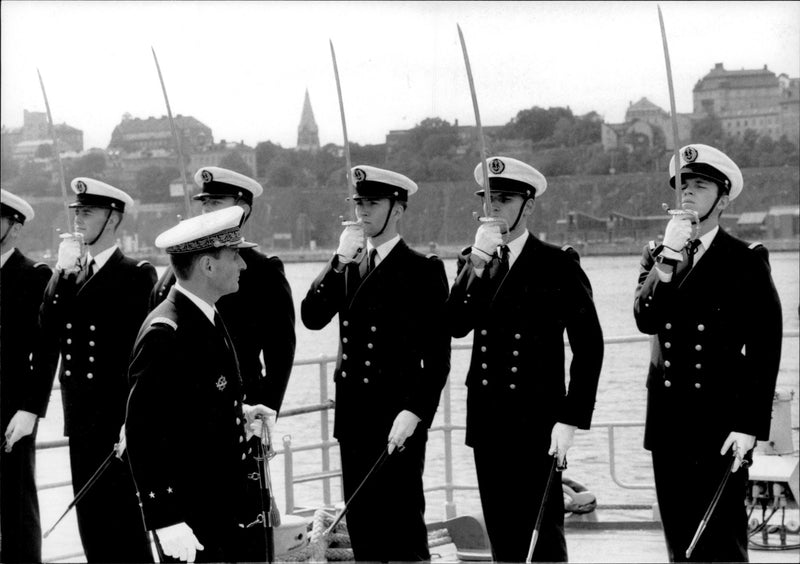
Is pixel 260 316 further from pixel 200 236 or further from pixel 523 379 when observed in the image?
pixel 200 236

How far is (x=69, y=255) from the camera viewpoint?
17.5 feet

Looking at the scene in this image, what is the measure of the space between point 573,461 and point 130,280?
1687 centimetres

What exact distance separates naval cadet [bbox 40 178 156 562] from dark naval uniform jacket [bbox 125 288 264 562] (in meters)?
1.65

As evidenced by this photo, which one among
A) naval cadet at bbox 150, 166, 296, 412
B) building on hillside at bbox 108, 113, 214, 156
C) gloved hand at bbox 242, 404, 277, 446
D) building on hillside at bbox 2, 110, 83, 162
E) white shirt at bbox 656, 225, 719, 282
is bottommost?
gloved hand at bbox 242, 404, 277, 446

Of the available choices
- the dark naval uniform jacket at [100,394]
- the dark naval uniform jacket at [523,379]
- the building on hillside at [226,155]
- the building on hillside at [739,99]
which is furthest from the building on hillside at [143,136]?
the building on hillside at [739,99]

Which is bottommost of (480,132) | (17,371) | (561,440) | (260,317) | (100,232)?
(561,440)

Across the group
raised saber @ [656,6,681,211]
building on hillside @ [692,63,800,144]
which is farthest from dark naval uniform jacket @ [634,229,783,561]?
building on hillside @ [692,63,800,144]

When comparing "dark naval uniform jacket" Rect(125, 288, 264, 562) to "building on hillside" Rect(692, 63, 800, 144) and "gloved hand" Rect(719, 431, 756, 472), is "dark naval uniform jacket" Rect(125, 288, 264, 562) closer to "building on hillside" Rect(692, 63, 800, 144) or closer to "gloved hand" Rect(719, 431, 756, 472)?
"gloved hand" Rect(719, 431, 756, 472)

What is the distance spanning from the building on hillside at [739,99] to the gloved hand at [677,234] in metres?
18.7

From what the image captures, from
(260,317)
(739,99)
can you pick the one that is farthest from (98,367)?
(739,99)

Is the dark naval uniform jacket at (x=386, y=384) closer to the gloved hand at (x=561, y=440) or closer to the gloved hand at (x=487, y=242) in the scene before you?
the gloved hand at (x=487, y=242)

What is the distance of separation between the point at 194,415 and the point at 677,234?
1.66 metres

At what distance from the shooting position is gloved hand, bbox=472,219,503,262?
14.6 feet

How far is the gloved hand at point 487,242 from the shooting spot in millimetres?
4461
